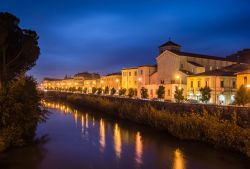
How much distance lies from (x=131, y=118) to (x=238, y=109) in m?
18.9

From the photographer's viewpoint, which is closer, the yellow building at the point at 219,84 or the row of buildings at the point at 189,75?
the yellow building at the point at 219,84

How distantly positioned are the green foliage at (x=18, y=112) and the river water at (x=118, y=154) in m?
1.22

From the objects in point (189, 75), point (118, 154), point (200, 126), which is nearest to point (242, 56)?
point (189, 75)

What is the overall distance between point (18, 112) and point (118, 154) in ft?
29.0

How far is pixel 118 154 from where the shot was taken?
25.5 meters

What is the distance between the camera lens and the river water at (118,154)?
21941mm

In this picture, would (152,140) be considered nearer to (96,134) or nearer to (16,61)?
(96,134)

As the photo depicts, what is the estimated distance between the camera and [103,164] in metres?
22.4

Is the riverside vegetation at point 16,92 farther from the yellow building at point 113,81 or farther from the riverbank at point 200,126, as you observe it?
the yellow building at point 113,81

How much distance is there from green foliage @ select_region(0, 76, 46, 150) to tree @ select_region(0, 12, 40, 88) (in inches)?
348

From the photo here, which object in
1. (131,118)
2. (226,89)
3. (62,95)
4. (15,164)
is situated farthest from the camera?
(62,95)

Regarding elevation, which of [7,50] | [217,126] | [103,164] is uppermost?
[7,50]

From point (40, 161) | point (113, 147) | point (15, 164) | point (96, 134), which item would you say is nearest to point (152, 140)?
point (113, 147)

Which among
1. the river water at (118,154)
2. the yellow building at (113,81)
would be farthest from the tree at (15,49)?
the yellow building at (113,81)
